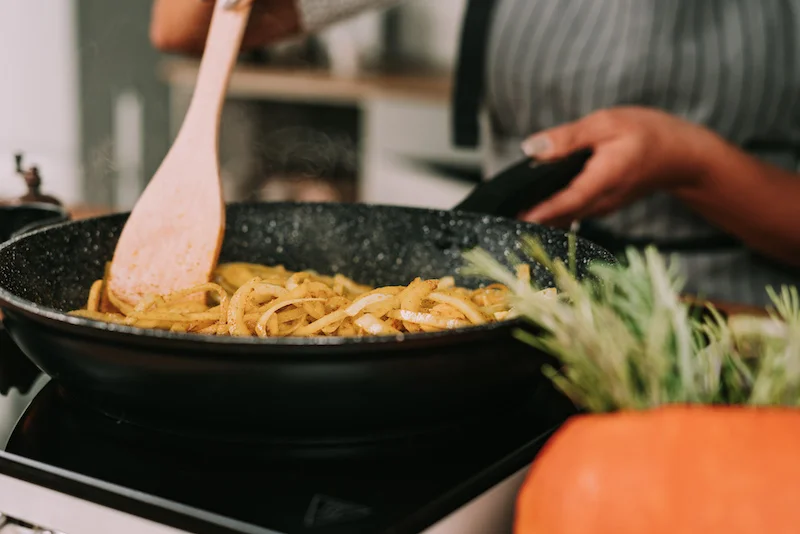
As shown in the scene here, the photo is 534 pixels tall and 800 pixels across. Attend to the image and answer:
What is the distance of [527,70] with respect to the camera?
1.47 m

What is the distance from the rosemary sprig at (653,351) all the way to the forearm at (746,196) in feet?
2.68

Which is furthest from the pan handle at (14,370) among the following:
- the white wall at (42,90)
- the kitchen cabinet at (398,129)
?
the white wall at (42,90)

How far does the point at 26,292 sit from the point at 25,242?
0.15ft

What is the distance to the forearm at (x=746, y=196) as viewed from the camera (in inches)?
47.1

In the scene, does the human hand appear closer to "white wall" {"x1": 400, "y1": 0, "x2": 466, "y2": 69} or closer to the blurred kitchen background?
the blurred kitchen background

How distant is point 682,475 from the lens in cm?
34

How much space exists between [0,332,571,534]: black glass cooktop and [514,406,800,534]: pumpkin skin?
120 mm

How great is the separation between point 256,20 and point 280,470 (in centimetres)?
83

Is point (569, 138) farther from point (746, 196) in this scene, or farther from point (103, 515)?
point (103, 515)

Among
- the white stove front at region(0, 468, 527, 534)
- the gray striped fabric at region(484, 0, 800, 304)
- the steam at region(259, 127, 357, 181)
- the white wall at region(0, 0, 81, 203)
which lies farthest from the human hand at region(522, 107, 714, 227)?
the white wall at region(0, 0, 81, 203)

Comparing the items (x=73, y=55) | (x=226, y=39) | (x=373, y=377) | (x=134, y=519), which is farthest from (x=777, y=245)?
(x=73, y=55)

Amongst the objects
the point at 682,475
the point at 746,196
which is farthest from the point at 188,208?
the point at 746,196

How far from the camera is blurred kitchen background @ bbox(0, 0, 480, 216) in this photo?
108 inches

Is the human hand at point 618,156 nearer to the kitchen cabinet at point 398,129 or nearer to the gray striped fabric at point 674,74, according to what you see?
the gray striped fabric at point 674,74
